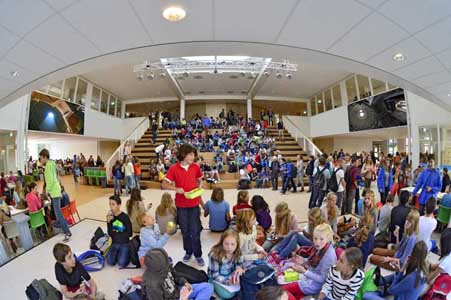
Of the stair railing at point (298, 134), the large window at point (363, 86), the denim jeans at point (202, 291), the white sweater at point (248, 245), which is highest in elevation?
the large window at point (363, 86)

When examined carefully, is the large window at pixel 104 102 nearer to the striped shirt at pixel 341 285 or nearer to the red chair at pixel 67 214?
the red chair at pixel 67 214

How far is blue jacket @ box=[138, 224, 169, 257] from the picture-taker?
10.8 feet

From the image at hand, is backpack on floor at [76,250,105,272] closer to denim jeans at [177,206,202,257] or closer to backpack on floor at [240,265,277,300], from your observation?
denim jeans at [177,206,202,257]

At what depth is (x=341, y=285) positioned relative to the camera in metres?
2.43

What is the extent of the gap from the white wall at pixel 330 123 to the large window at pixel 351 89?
0.56m

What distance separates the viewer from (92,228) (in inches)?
215

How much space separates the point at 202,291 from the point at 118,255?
5.41 ft

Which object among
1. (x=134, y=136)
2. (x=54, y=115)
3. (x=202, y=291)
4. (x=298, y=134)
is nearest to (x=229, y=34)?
(x=202, y=291)

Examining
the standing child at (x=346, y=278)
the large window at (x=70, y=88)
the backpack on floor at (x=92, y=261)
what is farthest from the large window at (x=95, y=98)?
the standing child at (x=346, y=278)

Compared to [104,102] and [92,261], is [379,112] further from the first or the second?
[104,102]

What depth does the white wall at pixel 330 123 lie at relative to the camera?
14.6 metres

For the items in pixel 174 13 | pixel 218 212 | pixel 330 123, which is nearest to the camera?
pixel 174 13

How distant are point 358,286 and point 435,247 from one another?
8.19ft

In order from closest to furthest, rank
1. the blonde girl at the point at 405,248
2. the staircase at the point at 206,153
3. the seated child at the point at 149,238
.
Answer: the blonde girl at the point at 405,248
the seated child at the point at 149,238
the staircase at the point at 206,153
